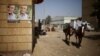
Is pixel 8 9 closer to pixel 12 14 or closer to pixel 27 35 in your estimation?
pixel 12 14

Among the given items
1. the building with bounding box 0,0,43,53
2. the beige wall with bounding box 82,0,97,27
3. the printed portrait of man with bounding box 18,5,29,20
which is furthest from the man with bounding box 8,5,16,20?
the beige wall with bounding box 82,0,97,27

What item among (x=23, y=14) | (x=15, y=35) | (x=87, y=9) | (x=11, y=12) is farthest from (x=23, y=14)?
(x=87, y=9)

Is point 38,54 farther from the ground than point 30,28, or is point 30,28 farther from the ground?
point 30,28

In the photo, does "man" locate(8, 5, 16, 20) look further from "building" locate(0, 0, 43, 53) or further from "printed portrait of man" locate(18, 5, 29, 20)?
"printed portrait of man" locate(18, 5, 29, 20)

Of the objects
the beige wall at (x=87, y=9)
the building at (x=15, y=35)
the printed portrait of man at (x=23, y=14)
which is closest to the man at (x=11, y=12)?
the building at (x=15, y=35)

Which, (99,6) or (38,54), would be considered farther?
(99,6)

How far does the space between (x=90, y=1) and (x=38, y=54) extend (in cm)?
4514

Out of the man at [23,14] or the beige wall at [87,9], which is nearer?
the man at [23,14]

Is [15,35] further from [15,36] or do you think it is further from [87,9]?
[87,9]

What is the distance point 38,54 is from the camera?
45.8 feet

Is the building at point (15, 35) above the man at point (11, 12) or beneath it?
beneath

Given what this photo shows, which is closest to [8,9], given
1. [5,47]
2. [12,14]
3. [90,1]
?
[12,14]

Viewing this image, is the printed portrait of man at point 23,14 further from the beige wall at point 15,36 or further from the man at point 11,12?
the man at point 11,12

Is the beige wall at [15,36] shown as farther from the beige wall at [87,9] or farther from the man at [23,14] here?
the beige wall at [87,9]
